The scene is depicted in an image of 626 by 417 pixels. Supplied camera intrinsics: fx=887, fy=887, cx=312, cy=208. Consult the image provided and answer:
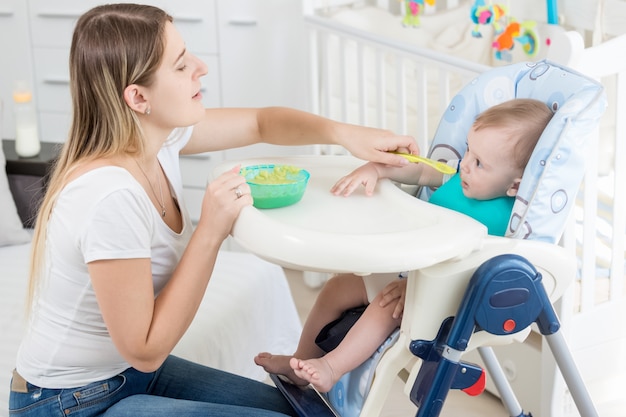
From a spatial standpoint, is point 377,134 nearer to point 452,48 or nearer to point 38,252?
point 38,252

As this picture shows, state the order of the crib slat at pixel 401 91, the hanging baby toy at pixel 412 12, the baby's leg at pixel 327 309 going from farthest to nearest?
the hanging baby toy at pixel 412 12
the crib slat at pixel 401 91
the baby's leg at pixel 327 309

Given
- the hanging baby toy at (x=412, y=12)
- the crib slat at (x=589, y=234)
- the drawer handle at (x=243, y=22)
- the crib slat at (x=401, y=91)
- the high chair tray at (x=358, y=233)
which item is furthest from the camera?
the drawer handle at (x=243, y=22)

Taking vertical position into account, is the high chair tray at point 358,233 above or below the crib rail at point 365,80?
above

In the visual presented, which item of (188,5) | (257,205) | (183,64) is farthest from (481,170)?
(188,5)

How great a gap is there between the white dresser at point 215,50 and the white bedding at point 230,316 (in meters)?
0.97

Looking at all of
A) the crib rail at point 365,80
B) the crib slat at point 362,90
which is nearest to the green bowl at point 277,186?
the crib rail at point 365,80

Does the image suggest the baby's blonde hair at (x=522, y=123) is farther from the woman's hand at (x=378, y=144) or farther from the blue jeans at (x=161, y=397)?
the blue jeans at (x=161, y=397)

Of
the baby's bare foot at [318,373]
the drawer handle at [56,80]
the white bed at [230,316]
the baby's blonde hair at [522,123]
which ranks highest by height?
the baby's blonde hair at [522,123]

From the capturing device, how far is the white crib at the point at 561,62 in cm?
190

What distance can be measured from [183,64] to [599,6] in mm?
1529

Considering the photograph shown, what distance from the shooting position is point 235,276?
2164 mm

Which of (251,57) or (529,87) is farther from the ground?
(529,87)

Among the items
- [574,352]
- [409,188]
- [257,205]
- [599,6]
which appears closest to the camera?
[257,205]

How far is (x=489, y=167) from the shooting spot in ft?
4.73
